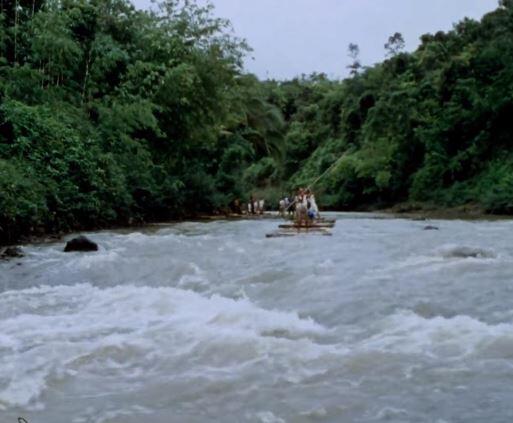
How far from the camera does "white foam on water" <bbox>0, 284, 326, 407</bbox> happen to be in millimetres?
5105

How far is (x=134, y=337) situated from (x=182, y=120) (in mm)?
18544

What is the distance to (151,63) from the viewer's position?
22.2 metres

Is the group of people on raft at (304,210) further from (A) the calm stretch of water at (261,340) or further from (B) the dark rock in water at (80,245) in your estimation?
(A) the calm stretch of water at (261,340)

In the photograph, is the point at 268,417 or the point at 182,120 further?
the point at 182,120

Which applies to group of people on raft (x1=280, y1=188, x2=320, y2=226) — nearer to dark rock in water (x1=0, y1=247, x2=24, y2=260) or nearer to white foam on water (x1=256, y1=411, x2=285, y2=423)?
dark rock in water (x1=0, y1=247, x2=24, y2=260)

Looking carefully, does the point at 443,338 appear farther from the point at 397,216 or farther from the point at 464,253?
the point at 397,216

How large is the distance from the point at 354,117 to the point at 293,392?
4010 centimetres

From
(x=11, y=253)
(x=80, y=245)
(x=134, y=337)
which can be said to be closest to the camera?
(x=134, y=337)

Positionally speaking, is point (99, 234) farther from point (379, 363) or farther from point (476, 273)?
point (379, 363)

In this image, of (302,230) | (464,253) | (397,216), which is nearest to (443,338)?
(464,253)

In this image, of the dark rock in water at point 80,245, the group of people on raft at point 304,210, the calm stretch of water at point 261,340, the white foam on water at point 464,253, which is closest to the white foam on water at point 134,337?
the calm stretch of water at point 261,340

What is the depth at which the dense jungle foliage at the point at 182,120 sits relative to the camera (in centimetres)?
1689

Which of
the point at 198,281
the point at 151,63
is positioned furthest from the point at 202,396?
the point at 151,63

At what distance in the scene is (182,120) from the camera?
2400cm
